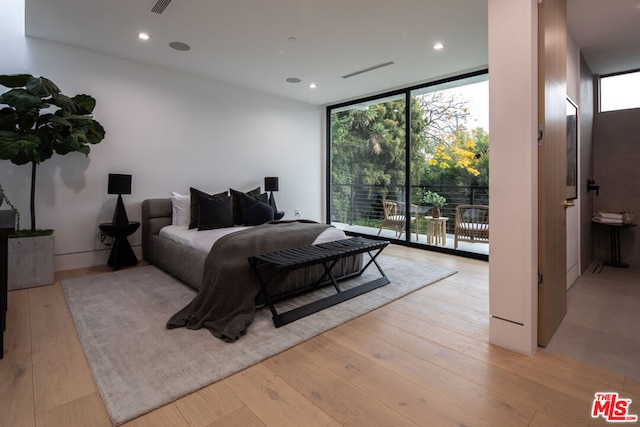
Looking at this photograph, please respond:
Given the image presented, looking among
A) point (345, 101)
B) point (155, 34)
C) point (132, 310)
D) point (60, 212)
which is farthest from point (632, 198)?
point (60, 212)

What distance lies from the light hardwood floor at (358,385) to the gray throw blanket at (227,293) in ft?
1.75

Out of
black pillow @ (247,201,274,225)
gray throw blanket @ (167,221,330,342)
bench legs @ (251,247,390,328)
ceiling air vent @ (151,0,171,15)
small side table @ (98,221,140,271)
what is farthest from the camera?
black pillow @ (247,201,274,225)

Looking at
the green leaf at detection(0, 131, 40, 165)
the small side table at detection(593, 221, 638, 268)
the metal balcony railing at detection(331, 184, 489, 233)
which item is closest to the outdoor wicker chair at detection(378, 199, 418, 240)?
the metal balcony railing at detection(331, 184, 489, 233)

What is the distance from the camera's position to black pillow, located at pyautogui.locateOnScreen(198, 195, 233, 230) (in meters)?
3.90

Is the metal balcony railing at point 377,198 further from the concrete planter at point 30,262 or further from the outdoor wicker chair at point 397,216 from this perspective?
the concrete planter at point 30,262

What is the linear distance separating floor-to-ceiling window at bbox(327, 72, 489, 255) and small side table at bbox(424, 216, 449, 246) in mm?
15

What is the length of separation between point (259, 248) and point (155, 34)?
266 centimetres

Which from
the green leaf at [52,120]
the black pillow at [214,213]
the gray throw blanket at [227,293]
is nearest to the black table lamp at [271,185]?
Result: the black pillow at [214,213]

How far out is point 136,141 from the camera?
434cm

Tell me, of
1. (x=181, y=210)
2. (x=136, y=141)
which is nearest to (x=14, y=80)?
(x=136, y=141)

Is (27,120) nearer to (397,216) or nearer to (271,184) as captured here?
(271,184)

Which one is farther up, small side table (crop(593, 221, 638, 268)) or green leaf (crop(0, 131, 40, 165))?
green leaf (crop(0, 131, 40, 165))

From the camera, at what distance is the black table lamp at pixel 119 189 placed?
12.7 ft

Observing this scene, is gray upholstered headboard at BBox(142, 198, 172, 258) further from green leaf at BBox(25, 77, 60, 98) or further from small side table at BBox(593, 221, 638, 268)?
small side table at BBox(593, 221, 638, 268)
